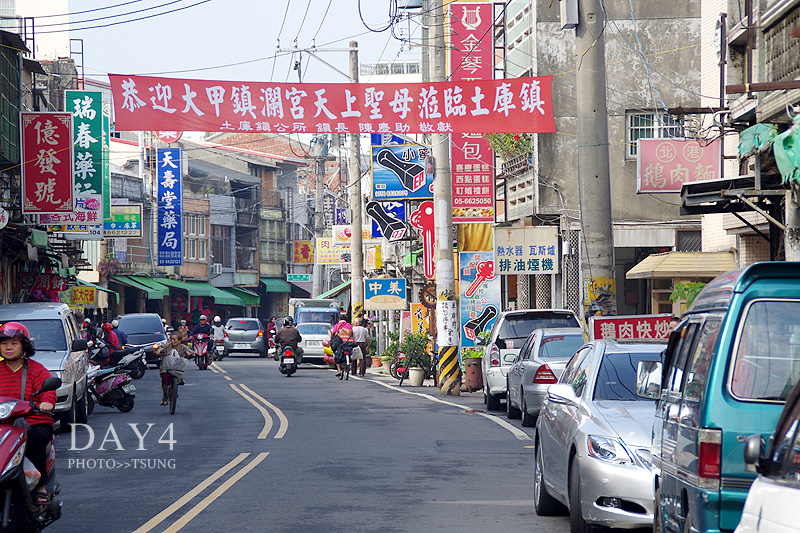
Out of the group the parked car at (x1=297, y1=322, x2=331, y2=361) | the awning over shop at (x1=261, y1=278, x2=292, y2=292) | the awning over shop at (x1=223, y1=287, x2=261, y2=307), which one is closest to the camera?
the parked car at (x1=297, y1=322, x2=331, y2=361)

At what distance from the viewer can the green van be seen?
17.2 feet

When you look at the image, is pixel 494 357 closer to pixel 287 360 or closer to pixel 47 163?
pixel 47 163

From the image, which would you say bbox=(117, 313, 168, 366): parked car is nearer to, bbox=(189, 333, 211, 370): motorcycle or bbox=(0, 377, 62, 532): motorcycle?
bbox=(189, 333, 211, 370): motorcycle

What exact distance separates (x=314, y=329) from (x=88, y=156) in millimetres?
11782

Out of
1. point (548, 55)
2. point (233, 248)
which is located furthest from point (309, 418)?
point (233, 248)

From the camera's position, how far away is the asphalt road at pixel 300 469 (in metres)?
9.14

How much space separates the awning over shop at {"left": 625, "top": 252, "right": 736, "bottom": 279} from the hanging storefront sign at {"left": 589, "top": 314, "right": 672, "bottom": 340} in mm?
5203

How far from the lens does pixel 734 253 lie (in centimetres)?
2070

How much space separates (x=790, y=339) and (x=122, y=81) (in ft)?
52.4

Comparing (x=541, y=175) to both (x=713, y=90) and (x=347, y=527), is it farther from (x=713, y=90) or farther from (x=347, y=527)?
(x=347, y=527)

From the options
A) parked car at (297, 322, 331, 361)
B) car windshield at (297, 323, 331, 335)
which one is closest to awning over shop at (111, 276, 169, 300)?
car windshield at (297, 323, 331, 335)

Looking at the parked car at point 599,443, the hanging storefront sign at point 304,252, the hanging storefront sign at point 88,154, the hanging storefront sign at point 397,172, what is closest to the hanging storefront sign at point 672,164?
the parked car at point 599,443

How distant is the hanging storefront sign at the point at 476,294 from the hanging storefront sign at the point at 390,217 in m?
12.0

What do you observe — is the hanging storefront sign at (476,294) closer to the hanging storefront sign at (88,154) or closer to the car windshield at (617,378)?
the hanging storefront sign at (88,154)
